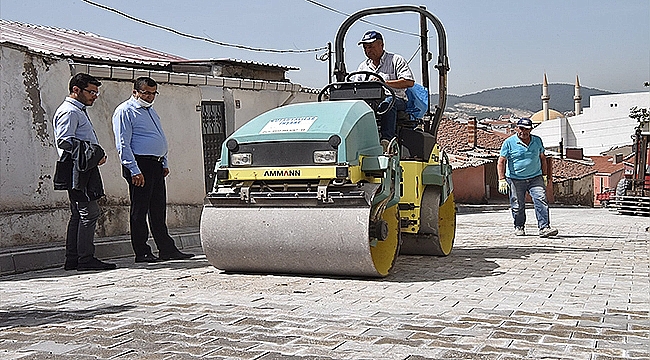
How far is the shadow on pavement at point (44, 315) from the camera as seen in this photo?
5.15m

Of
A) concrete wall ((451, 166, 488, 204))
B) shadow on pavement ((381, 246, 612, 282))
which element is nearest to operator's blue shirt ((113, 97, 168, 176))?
shadow on pavement ((381, 246, 612, 282))

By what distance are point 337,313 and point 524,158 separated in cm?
667

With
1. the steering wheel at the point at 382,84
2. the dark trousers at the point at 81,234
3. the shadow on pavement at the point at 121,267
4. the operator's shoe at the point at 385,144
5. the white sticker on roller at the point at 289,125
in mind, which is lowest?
the shadow on pavement at the point at 121,267

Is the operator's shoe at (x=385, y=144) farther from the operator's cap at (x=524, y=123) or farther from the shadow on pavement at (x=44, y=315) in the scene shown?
the operator's cap at (x=524, y=123)

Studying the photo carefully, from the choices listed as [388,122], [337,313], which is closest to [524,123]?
[388,122]

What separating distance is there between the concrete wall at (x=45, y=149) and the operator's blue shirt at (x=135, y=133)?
4.95ft

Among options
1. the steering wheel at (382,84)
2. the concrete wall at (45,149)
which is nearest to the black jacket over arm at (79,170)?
the concrete wall at (45,149)

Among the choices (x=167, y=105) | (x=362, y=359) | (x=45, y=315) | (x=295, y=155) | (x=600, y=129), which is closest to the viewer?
(x=362, y=359)

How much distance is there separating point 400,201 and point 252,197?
1.61 meters

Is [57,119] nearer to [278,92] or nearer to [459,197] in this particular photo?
[278,92]

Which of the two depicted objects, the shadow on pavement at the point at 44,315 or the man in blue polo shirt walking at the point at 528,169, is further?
the man in blue polo shirt walking at the point at 528,169

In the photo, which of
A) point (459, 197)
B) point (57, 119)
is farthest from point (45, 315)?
point (459, 197)

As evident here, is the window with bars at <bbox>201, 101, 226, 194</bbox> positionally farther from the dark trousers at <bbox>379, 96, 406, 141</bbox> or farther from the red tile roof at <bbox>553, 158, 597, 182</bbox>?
the red tile roof at <bbox>553, 158, 597, 182</bbox>

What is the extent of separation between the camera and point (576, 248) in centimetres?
980
